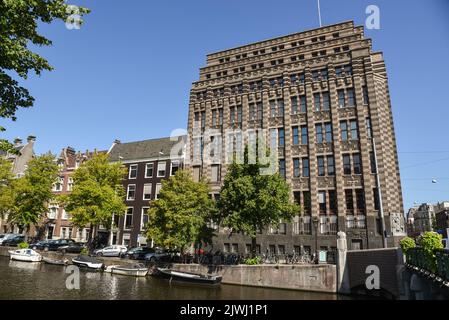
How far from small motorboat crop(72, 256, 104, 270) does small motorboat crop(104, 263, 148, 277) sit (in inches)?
53.1

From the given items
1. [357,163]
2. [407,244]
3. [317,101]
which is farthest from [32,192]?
[407,244]

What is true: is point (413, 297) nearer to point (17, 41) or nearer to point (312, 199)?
point (312, 199)

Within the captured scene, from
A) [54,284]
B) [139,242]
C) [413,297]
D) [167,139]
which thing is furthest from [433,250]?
[167,139]

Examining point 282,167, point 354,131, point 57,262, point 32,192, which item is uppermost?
point 354,131

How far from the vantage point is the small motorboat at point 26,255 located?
38.0 metres

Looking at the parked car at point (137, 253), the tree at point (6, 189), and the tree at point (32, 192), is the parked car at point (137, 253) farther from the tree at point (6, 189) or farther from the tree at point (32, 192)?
the tree at point (6, 189)

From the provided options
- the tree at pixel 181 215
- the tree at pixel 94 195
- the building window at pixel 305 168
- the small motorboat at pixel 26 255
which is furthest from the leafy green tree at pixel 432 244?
the small motorboat at pixel 26 255

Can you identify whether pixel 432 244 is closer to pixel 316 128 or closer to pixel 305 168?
pixel 305 168

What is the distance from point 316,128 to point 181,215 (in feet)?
63.5

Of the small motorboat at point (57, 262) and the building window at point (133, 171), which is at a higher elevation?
the building window at point (133, 171)

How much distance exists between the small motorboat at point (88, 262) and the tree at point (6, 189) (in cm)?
1887

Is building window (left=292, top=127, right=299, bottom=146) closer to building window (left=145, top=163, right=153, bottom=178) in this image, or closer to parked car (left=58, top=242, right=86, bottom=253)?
building window (left=145, top=163, right=153, bottom=178)

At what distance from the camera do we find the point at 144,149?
5359 cm

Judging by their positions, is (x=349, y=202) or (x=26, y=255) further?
(x=26, y=255)
